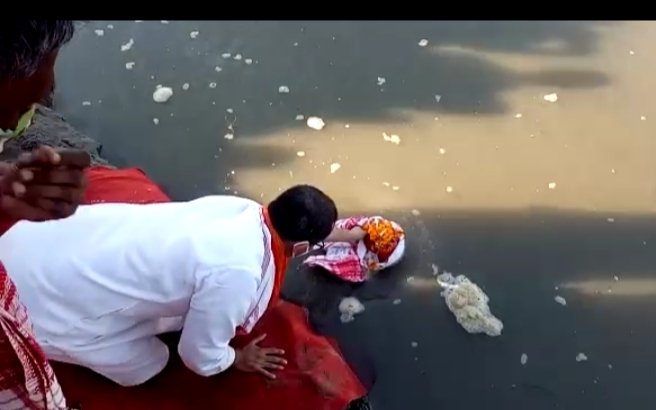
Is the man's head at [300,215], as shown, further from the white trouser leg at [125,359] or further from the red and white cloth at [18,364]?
the red and white cloth at [18,364]

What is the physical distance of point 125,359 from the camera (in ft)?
3.61

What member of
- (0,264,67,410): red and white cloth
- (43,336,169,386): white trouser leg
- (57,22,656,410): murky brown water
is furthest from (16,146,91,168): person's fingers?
(57,22,656,410): murky brown water

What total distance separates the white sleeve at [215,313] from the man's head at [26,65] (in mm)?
366

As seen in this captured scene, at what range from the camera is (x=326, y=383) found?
1.19 m

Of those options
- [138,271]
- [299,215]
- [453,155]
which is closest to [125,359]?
[138,271]

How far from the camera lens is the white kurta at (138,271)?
0.98 m

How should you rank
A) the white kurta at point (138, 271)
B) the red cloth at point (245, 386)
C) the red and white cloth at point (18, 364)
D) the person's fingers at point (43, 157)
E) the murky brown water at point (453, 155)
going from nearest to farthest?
the person's fingers at point (43, 157) → the red and white cloth at point (18, 364) → the white kurta at point (138, 271) → the red cloth at point (245, 386) → the murky brown water at point (453, 155)

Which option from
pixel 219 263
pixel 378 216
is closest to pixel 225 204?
pixel 219 263

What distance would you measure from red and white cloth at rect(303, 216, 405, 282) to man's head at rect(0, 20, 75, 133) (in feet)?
2.48

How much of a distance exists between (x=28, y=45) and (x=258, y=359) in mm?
698

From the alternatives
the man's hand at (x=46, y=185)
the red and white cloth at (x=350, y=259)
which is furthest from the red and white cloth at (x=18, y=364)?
the red and white cloth at (x=350, y=259)

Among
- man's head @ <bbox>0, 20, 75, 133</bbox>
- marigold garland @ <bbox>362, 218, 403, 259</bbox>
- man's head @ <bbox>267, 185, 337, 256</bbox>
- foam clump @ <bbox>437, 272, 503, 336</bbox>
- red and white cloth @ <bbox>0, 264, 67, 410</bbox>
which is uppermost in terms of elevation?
man's head @ <bbox>0, 20, 75, 133</bbox>

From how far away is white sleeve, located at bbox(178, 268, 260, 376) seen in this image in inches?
38.7

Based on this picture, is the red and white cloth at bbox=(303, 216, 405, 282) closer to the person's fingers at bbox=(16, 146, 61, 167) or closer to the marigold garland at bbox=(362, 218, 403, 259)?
the marigold garland at bbox=(362, 218, 403, 259)
